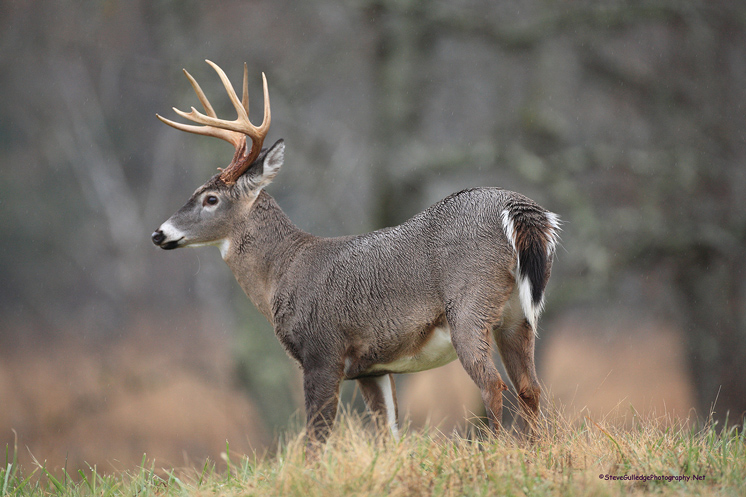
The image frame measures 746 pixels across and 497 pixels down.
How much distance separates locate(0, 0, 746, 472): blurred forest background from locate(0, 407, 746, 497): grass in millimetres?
4602

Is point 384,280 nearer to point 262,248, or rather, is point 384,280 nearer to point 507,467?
point 262,248

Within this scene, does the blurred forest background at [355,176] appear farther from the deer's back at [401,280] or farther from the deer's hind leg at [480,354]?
the deer's hind leg at [480,354]

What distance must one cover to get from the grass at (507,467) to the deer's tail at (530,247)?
71 cm

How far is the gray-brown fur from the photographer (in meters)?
4.42

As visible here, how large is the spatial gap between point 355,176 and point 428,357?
5473 mm

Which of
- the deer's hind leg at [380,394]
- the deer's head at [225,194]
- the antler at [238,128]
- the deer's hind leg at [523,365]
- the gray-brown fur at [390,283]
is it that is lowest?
the deer's hind leg at [380,394]

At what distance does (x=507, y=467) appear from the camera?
369cm

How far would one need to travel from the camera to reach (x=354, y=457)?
3699 millimetres

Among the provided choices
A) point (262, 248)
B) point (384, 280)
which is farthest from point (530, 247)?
point (262, 248)

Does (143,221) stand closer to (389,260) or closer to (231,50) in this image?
(231,50)

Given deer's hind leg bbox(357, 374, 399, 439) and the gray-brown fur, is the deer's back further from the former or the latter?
deer's hind leg bbox(357, 374, 399, 439)

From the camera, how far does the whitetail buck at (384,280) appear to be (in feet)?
14.5

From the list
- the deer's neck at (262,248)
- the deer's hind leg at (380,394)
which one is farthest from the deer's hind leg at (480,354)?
the deer's neck at (262,248)

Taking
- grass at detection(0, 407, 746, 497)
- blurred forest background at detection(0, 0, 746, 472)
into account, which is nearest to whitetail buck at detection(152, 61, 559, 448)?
grass at detection(0, 407, 746, 497)
